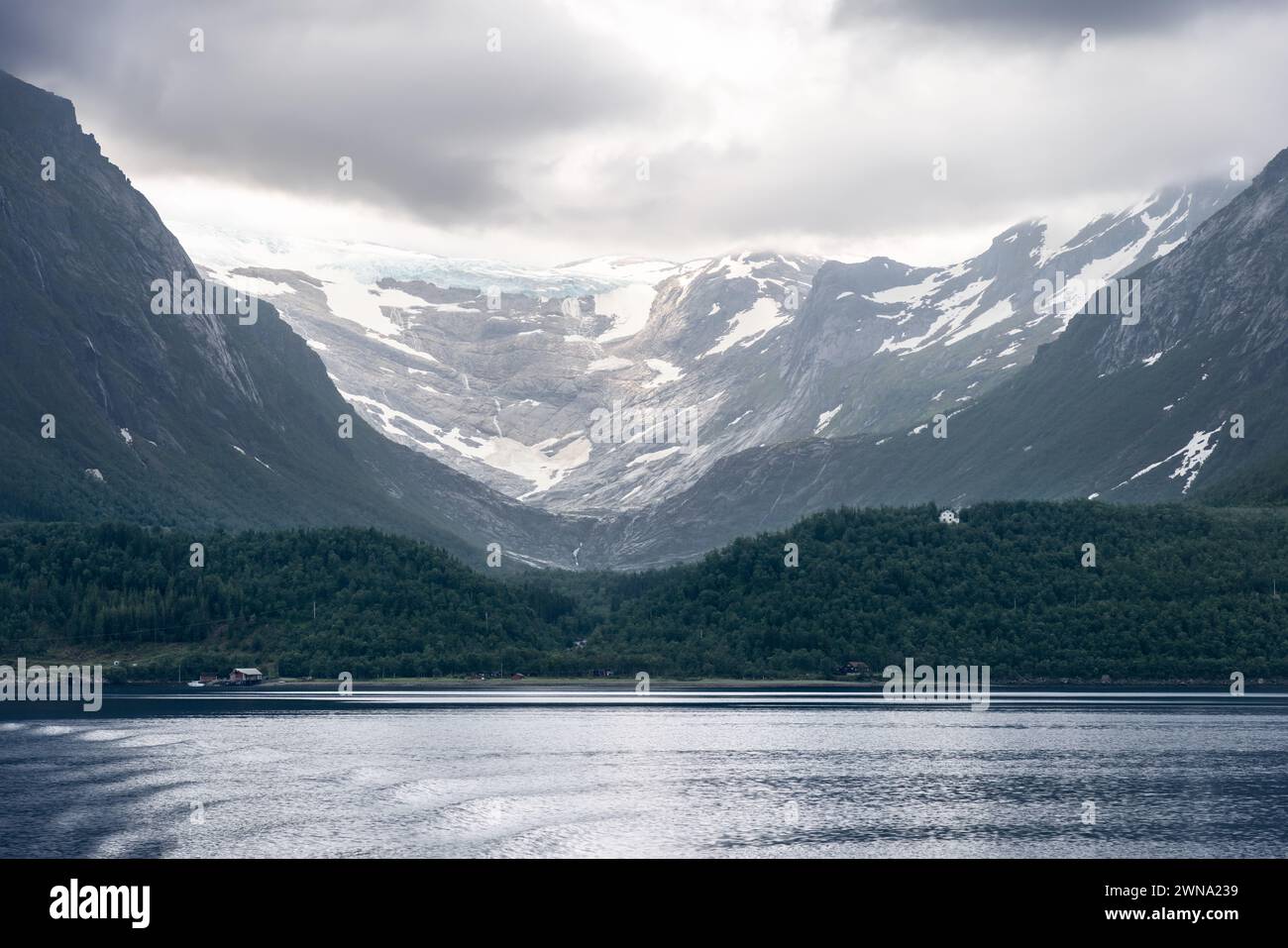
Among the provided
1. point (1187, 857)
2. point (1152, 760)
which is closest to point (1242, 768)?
point (1152, 760)

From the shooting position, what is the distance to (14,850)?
126m

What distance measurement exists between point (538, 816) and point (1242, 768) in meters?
83.3

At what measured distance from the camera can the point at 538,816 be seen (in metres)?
146
